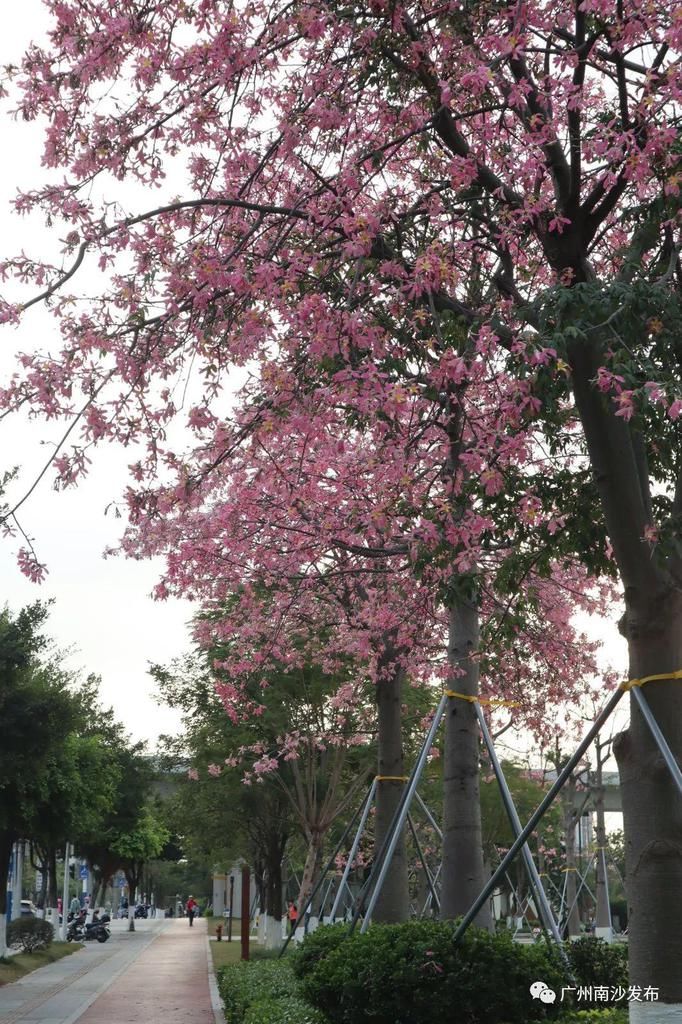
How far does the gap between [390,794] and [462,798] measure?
12.2 feet

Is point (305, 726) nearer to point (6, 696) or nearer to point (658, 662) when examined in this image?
point (6, 696)

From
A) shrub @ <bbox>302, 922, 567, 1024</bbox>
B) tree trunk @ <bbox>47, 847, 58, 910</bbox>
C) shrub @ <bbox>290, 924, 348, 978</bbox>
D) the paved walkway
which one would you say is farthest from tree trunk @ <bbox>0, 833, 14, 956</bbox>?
shrub @ <bbox>302, 922, 567, 1024</bbox>

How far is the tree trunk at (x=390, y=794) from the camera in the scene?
1697 centimetres

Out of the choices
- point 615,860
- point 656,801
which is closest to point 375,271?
point 656,801

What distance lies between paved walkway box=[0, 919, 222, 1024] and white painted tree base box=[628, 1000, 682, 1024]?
11845 millimetres

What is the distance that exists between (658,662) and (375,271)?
3346 mm

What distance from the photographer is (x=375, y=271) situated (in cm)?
905

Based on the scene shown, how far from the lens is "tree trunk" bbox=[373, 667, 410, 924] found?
17.0m

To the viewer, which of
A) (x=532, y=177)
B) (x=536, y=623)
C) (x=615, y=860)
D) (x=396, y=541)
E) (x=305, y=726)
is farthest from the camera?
(x=615, y=860)

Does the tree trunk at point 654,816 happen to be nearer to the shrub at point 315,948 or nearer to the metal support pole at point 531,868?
the metal support pole at point 531,868

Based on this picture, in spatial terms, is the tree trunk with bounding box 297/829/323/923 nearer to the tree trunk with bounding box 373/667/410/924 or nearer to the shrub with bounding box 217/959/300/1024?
the shrub with bounding box 217/959/300/1024

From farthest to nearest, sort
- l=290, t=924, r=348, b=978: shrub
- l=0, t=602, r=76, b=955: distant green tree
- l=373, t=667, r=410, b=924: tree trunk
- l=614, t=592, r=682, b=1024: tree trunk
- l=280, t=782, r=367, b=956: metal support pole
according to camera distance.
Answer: l=0, t=602, r=76, b=955: distant green tree → l=280, t=782, r=367, b=956: metal support pole → l=373, t=667, r=410, b=924: tree trunk → l=290, t=924, r=348, b=978: shrub → l=614, t=592, r=682, b=1024: tree trunk

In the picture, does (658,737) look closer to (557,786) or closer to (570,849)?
(557,786)

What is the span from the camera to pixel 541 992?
10.5m
